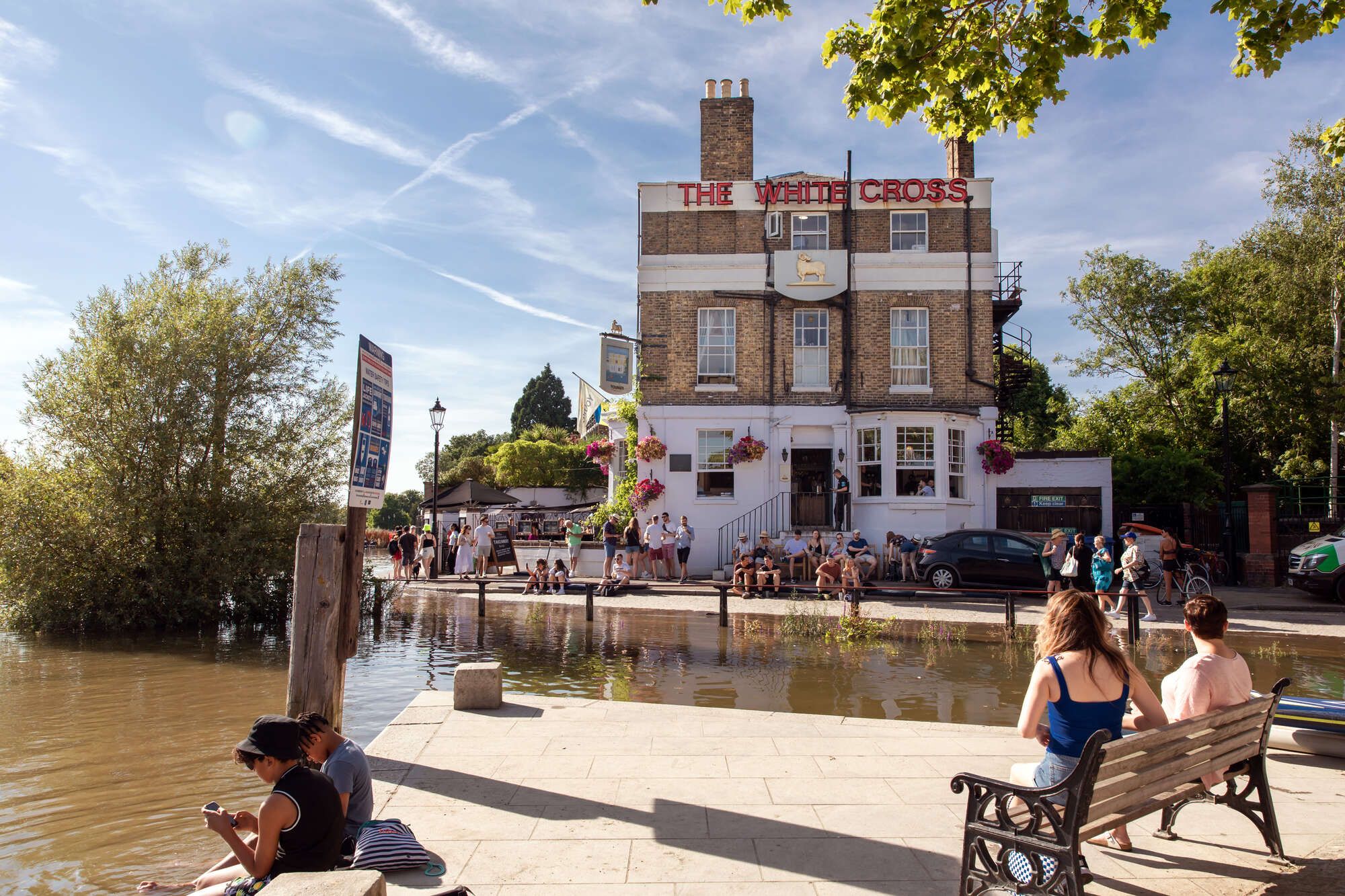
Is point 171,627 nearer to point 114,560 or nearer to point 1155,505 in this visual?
point 114,560

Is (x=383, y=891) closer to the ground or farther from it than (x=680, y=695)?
farther from it

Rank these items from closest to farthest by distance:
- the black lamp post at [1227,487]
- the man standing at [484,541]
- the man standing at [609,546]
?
the black lamp post at [1227,487] → the man standing at [609,546] → the man standing at [484,541]

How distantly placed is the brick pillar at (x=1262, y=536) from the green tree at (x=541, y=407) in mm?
56177

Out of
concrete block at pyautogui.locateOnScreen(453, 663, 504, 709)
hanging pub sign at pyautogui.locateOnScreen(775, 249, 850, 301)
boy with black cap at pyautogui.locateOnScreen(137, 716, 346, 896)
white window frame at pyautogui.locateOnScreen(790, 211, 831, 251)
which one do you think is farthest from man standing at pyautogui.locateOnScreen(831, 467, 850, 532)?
boy with black cap at pyautogui.locateOnScreen(137, 716, 346, 896)

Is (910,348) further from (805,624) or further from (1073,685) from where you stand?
(1073,685)

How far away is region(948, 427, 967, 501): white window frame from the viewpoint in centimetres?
2239

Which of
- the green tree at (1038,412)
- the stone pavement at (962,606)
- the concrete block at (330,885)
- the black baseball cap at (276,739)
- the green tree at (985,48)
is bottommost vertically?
the stone pavement at (962,606)

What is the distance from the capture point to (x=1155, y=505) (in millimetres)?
23672

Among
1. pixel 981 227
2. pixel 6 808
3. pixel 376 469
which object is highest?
pixel 981 227

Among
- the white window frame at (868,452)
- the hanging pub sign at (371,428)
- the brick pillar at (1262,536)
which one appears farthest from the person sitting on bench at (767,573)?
the hanging pub sign at (371,428)

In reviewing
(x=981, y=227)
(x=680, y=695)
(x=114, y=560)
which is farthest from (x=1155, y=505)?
(x=114, y=560)

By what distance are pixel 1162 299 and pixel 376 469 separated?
112 ft

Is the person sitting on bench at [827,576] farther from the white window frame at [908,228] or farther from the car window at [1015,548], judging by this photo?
the white window frame at [908,228]

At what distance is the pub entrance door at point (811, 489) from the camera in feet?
75.2
